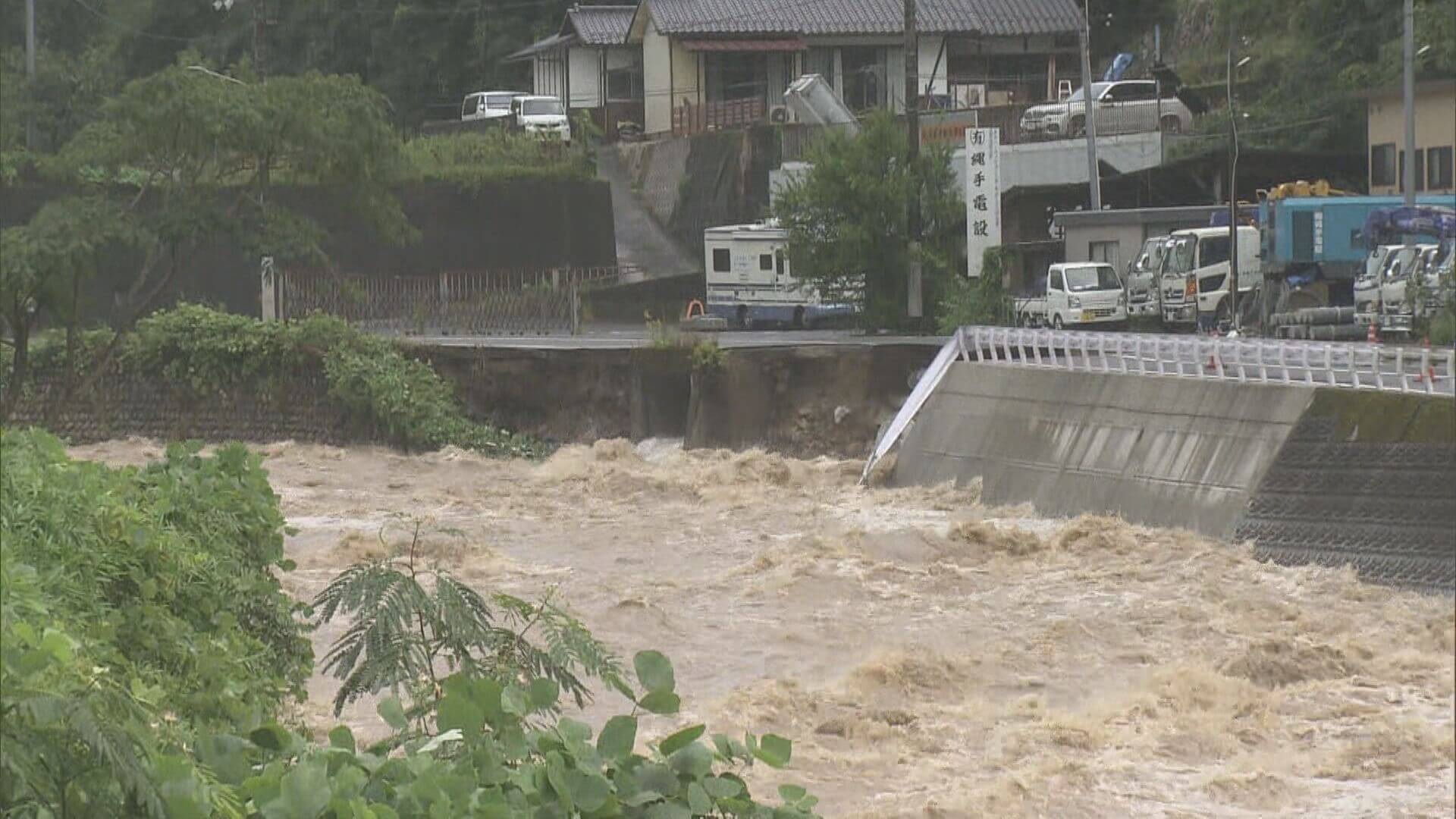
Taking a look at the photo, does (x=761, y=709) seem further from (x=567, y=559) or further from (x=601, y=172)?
(x=601, y=172)

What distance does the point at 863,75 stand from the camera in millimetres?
57531

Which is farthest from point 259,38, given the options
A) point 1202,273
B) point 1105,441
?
point 1105,441

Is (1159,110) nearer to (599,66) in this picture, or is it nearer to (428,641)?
(599,66)

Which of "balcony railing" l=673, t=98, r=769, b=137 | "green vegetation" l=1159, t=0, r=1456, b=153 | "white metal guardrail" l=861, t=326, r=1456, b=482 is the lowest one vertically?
"white metal guardrail" l=861, t=326, r=1456, b=482

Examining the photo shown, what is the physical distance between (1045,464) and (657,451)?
397 inches

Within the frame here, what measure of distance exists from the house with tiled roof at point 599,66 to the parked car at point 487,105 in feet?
5.13

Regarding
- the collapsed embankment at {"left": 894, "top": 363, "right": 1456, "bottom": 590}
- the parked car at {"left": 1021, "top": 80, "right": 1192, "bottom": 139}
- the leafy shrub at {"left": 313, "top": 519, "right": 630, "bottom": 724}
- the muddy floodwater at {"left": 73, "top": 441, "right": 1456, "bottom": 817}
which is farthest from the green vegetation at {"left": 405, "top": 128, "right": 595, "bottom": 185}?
the leafy shrub at {"left": 313, "top": 519, "right": 630, "bottom": 724}

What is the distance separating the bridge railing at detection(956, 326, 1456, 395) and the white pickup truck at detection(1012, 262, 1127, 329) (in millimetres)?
6477

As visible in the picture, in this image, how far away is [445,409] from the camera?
36219 mm

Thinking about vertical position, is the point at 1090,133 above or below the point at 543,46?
below

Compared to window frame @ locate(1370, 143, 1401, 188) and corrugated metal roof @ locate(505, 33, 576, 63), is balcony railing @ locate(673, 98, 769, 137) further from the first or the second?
window frame @ locate(1370, 143, 1401, 188)

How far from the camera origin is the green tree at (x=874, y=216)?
36562mm

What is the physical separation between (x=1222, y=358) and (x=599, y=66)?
39.0 meters

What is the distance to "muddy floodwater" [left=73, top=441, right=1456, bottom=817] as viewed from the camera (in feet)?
45.3
